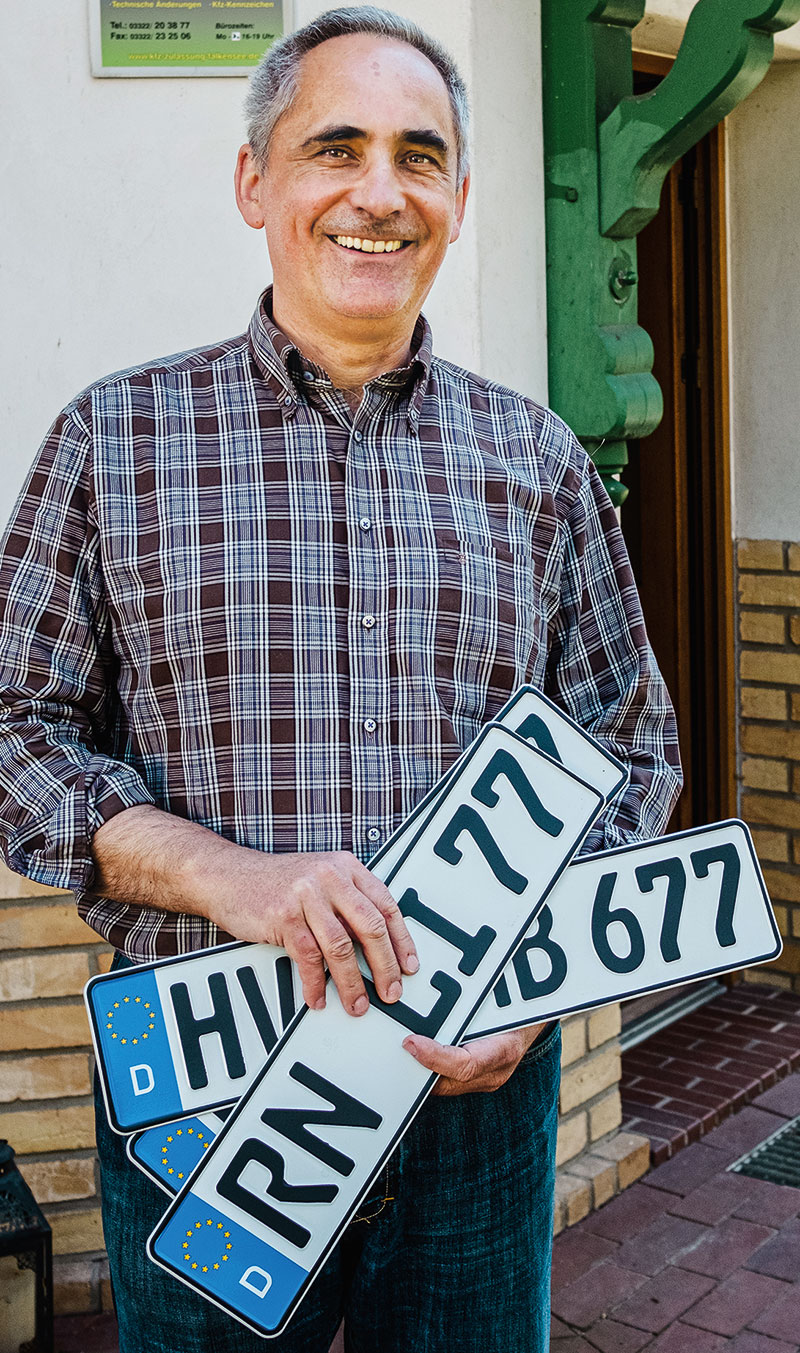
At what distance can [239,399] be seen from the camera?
5.64 feet

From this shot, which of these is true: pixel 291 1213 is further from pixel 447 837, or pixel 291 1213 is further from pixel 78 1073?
pixel 78 1073

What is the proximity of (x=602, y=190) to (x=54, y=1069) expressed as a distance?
88.6 inches

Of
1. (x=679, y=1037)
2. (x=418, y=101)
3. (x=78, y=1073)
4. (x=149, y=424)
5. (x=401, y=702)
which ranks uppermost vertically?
(x=418, y=101)

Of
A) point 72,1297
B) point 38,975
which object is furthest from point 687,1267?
point 38,975

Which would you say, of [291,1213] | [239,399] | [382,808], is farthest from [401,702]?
[291,1213]

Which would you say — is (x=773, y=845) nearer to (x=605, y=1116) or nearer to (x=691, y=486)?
(x=691, y=486)

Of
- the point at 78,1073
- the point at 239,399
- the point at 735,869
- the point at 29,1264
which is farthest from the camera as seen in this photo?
the point at 78,1073

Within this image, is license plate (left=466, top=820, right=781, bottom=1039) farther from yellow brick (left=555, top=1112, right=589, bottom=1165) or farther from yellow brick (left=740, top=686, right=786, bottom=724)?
yellow brick (left=740, top=686, right=786, bottom=724)

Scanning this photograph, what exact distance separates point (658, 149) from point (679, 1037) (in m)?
2.68

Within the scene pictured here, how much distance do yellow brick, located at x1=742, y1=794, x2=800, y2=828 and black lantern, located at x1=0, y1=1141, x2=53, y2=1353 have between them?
9.16ft

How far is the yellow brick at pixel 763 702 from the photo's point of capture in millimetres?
4652

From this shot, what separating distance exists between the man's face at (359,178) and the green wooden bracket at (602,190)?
1494 millimetres

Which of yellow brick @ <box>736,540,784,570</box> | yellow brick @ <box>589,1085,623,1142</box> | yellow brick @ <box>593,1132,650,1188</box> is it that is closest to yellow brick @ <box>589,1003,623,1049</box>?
yellow brick @ <box>589,1085,623,1142</box>

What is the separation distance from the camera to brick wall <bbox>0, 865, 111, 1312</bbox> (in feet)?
9.41
